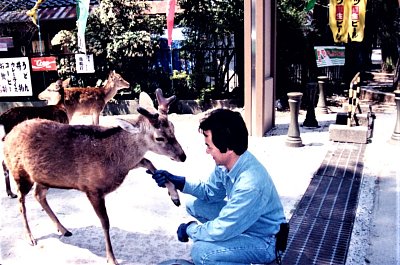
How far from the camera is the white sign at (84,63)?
11.8 meters

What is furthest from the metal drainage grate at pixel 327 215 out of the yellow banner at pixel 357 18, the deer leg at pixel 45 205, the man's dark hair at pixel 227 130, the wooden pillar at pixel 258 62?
the yellow banner at pixel 357 18

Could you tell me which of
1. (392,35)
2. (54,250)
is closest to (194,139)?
(54,250)

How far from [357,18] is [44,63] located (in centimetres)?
852

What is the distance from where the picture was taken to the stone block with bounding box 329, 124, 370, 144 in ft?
25.8

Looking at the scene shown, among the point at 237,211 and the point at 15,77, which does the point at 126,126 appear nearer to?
the point at 237,211

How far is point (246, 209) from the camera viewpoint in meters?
2.64

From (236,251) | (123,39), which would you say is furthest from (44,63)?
(236,251)

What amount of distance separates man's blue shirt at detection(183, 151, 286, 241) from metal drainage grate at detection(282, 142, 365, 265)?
1.36 m

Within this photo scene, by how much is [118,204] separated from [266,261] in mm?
3103

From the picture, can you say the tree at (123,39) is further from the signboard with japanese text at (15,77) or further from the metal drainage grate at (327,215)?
the metal drainage grate at (327,215)

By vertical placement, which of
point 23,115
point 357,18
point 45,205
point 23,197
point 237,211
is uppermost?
point 357,18

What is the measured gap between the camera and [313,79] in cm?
1327

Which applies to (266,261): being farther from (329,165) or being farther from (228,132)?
(329,165)

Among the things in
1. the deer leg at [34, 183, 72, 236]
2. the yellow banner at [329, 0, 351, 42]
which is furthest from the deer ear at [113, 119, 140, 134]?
the yellow banner at [329, 0, 351, 42]
